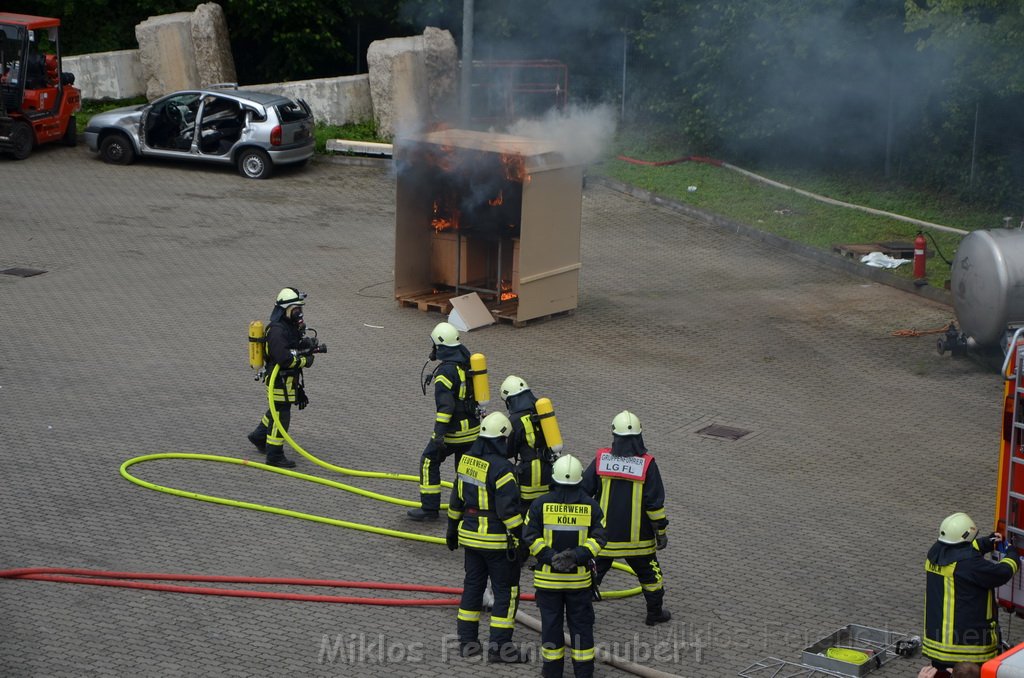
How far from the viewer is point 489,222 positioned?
16984mm

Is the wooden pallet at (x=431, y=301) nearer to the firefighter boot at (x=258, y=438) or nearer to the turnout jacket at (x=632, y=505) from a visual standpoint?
the firefighter boot at (x=258, y=438)

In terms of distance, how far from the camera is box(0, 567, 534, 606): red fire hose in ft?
29.5

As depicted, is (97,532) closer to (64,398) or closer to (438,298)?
(64,398)

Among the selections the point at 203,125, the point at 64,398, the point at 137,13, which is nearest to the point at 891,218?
the point at 203,125

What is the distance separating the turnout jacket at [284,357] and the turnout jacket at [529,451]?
287 cm

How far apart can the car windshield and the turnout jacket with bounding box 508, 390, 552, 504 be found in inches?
581

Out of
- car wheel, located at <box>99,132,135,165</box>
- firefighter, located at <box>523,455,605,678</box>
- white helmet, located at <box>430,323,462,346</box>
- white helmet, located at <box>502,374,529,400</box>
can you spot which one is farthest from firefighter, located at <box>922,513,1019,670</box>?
car wheel, located at <box>99,132,135,165</box>

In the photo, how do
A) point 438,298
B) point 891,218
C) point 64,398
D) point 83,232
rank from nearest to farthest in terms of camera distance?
point 64,398 → point 438,298 → point 83,232 → point 891,218

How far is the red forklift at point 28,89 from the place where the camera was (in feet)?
76.3

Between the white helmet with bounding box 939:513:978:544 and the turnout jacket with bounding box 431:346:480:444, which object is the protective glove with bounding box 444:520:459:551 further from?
the white helmet with bounding box 939:513:978:544

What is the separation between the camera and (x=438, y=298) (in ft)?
56.2

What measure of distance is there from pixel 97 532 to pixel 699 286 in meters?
10.5

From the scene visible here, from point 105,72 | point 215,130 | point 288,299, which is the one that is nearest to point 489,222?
point 288,299

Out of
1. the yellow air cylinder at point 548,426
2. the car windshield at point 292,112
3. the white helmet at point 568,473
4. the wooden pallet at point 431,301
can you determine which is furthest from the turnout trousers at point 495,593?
the car windshield at point 292,112
